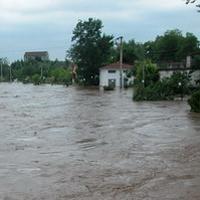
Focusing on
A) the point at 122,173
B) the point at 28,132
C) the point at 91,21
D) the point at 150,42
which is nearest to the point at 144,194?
the point at 122,173

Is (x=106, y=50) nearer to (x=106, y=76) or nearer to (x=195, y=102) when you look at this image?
(x=106, y=76)

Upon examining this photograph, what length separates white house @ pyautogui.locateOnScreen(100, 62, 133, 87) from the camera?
88.1 metres

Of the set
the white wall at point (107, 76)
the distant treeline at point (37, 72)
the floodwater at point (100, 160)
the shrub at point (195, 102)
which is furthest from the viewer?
the distant treeline at point (37, 72)

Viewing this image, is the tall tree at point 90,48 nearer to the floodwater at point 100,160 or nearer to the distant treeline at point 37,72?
the distant treeline at point 37,72

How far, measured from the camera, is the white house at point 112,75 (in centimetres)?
8807

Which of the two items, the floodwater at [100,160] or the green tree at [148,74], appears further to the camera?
the green tree at [148,74]

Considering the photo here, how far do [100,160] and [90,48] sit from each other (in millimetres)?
75949

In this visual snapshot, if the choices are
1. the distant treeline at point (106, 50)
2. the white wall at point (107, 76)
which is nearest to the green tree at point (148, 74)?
the distant treeline at point (106, 50)

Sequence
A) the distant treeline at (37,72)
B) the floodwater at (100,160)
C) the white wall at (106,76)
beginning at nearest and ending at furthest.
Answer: the floodwater at (100,160), the white wall at (106,76), the distant treeline at (37,72)

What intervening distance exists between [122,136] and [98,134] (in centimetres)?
117

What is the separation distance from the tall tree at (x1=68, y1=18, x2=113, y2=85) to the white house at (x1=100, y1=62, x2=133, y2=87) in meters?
2.68

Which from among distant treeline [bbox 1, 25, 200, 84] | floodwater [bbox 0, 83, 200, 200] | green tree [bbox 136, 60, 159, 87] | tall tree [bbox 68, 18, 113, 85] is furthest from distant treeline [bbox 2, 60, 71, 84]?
floodwater [bbox 0, 83, 200, 200]

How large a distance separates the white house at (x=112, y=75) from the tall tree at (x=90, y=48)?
8.79 ft

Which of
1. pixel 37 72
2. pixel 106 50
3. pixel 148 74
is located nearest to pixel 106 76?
pixel 106 50
